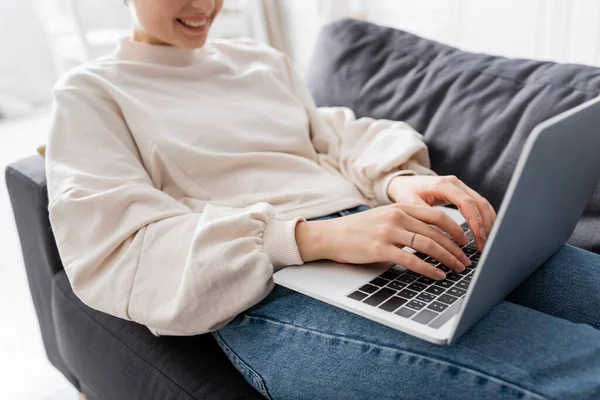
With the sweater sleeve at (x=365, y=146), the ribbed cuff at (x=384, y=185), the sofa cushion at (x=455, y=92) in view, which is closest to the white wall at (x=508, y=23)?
the sofa cushion at (x=455, y=92)

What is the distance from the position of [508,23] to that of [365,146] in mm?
1158

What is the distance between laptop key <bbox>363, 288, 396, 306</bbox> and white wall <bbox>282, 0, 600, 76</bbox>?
1497 mm

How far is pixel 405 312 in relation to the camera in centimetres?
70

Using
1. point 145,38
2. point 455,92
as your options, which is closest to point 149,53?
point 145,38

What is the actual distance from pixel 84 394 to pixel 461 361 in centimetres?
90

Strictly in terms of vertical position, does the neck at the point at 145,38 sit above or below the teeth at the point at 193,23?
below

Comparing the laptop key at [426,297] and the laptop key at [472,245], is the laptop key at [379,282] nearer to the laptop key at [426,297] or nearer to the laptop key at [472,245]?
the laptop key at [426,297]

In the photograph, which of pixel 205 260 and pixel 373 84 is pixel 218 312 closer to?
pixel 205 260

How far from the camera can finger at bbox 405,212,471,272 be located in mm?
800

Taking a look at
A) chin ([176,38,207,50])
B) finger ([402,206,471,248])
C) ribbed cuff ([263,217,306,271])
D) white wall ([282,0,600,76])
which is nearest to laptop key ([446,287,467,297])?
finger ([402,206,471,248])

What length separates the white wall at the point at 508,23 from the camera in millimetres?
1920

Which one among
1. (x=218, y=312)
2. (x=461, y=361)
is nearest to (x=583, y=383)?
(x=461, y=361)

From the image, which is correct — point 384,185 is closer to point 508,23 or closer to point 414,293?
point 414,293

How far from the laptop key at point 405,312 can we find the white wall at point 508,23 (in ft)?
5.03
